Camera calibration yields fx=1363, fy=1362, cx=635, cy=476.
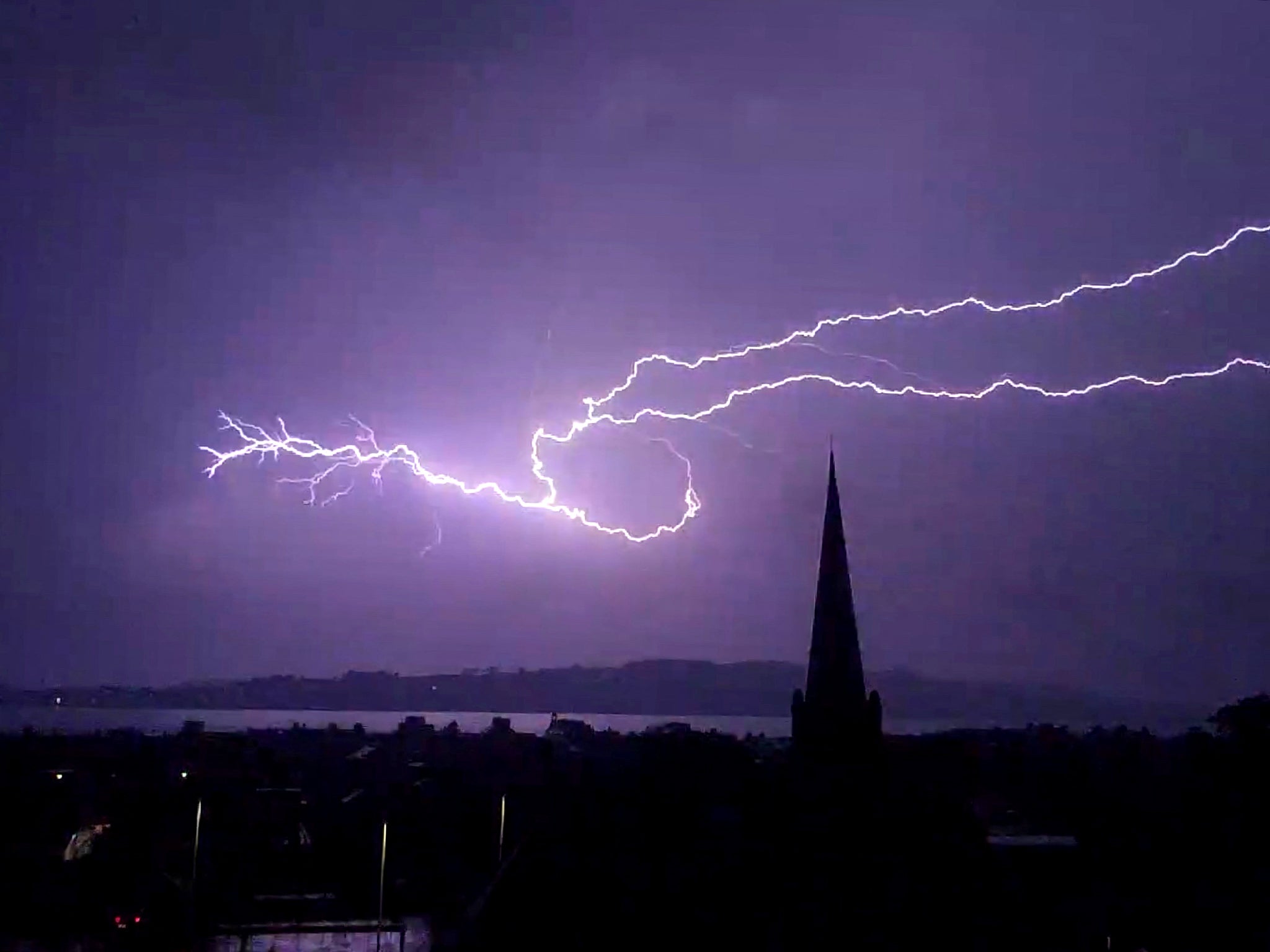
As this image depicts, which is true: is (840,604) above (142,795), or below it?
above

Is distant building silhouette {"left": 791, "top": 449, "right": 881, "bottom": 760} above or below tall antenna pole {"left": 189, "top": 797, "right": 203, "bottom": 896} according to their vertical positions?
above

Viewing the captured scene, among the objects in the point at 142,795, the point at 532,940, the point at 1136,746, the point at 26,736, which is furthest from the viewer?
the point at 1136,746

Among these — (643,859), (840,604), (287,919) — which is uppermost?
(840,604)

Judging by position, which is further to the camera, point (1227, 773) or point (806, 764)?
point (1227, 773)

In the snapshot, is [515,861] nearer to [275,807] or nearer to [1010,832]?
[1010,832]

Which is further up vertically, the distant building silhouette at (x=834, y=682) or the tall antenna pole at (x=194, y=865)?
the distant building silhouette at (x=834, y=682)

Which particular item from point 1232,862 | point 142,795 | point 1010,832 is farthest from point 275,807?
point 1232,862

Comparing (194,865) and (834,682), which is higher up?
(834,682)

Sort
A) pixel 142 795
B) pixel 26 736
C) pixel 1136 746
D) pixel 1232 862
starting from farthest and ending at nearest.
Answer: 1. pixel 1136 746
2. pixel 26 736
3. pixel 142 795
4. pixel 1232 862
